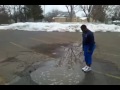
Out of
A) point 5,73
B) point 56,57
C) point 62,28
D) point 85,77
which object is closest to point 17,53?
point 56,57

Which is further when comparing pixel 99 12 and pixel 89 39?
pixel 99 12

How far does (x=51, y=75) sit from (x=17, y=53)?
421 centimetres

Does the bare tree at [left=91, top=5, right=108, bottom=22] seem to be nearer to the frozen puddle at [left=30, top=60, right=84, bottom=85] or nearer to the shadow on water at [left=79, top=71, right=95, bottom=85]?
the frozen puddle at [left=30, top=60, right=84, bottom=85]

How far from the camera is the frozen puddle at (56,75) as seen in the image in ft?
20.6

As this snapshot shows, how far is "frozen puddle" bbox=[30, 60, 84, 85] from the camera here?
20.6 ft

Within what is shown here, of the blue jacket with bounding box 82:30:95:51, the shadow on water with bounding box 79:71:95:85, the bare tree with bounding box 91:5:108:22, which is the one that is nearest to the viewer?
the shadow on water with bounding box 79:71:95:85

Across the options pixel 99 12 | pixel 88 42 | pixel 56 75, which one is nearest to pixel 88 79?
pixel 56 75

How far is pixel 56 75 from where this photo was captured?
6.96 meters

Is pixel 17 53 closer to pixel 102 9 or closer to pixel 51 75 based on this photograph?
pixel 51 75

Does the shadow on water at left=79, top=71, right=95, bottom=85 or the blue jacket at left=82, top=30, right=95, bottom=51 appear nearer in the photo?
the shadow on water at left=79, top=71, right=95, bottom=85

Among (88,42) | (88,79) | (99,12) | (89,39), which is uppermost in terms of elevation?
(99,12)

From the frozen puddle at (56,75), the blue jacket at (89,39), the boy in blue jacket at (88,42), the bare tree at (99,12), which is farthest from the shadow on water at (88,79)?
the bare tree at (99,12)

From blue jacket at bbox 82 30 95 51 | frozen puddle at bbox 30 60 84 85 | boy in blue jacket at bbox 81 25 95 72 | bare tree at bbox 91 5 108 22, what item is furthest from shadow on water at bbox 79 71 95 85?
bare tree at bbox 91 5 108 22

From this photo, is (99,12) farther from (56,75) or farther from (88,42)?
(56,75)
